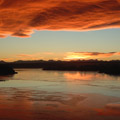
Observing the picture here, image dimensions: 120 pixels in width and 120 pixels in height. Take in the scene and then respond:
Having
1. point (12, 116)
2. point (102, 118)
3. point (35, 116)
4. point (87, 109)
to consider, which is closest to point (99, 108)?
point (87, 109)

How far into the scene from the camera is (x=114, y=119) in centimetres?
1121

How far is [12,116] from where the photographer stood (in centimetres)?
1160

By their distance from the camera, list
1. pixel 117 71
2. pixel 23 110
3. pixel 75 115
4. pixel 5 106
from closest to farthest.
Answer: pixel 75 115, pixel 23 110, pixel 5 106, pixel 117 71

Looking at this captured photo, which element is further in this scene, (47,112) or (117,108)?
(117,108)

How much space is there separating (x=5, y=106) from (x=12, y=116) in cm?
276

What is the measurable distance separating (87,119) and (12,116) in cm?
354

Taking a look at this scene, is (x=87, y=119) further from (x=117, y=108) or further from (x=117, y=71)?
(x=117, y=71)

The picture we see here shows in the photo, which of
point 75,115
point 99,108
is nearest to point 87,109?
point 99,108

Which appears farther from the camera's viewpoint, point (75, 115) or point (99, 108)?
point (99, 108)

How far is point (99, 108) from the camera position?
A: 45.4 ft

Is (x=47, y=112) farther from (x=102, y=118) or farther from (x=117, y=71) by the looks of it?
(x=117, y=71)

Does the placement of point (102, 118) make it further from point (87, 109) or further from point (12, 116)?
point (12, 116)

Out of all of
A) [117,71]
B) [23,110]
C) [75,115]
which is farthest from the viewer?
[117,71]

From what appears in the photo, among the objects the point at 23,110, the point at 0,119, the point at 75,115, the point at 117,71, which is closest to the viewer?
the point at 0,119
